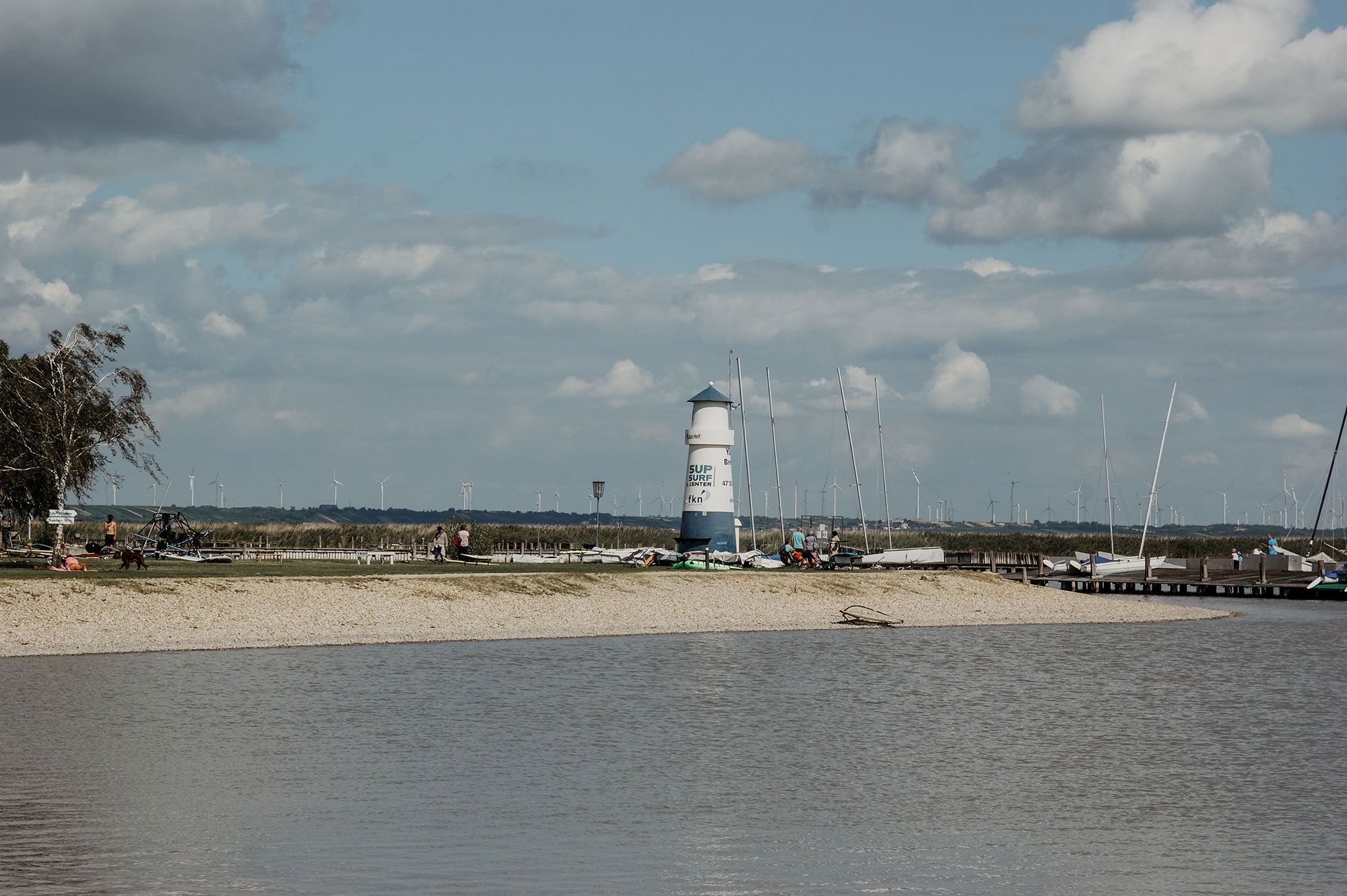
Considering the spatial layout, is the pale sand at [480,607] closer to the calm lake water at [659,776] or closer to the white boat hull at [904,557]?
the calm lake water at [659,776]

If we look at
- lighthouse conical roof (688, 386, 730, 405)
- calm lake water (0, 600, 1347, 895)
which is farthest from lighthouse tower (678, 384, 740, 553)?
calm lake water (0, 600, 1347, 895)

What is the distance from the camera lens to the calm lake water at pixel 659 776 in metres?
12.5

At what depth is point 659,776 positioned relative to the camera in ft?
58.4

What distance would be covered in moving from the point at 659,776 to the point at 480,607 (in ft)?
76.1

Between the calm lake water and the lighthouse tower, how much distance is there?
24355 millimetres

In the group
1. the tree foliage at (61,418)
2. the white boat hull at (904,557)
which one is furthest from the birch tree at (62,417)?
the white boat hull at (904,557)

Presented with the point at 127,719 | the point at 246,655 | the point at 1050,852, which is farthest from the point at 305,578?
the point at 1050,852

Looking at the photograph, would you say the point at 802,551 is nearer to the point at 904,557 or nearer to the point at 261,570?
the point at 904,557

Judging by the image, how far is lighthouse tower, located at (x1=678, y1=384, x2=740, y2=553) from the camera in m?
56.8

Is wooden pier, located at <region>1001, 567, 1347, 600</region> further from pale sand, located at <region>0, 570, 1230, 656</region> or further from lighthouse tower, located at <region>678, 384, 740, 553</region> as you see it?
lighthouse tower, located at <region>678, 384, 740, 553</region>

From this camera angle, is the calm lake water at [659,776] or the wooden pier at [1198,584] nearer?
the calm lake water at [659,776]

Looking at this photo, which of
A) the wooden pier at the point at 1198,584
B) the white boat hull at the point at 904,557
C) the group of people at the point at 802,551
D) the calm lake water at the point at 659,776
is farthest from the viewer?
the wooden pier at the point at 1198,584

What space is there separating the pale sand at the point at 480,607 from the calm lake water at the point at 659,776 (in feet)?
9.45

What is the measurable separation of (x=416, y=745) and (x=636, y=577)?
27508 mm
